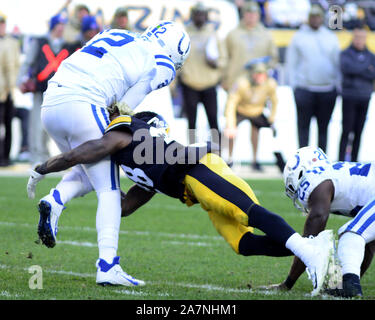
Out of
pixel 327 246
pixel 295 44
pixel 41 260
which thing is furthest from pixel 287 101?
pixel 327 246

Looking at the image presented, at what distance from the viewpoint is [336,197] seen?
14.5ft

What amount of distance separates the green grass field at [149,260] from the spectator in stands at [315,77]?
7.47 ft

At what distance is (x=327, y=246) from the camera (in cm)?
389

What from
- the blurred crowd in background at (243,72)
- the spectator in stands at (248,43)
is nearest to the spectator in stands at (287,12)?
the blurred crowd in background at (243,72)

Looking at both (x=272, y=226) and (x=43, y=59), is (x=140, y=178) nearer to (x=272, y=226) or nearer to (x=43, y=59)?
(x=272, y=226)

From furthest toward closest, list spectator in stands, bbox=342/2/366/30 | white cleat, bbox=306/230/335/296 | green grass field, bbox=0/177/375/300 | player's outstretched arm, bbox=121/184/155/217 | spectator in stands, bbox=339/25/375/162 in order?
spectator in stands, bbox=342/2/366/30 < spectator in stands, bbox=339/25/375/162 < player's outstretched arm, bbox=121/184/155/217 < green grass field, bbox=0/177/375/300 < white cleat, bbox=306/230/335/296

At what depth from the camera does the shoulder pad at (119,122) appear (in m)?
4.38

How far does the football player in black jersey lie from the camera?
415cm

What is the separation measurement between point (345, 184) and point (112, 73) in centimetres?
144

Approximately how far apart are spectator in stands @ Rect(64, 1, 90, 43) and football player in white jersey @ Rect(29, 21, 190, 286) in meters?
5.62

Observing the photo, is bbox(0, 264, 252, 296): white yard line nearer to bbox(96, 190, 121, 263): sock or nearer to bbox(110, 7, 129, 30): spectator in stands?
bbox(96, 190, 121, 263): sock

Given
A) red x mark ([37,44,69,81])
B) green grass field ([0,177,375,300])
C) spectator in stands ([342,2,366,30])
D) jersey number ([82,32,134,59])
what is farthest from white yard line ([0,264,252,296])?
spectator in stands ([342,2,366,30])

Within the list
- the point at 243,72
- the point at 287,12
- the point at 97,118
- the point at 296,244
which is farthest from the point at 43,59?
the point at 287,12

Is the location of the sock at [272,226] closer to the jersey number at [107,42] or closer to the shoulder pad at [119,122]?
the shoulder pad at [119,122]
